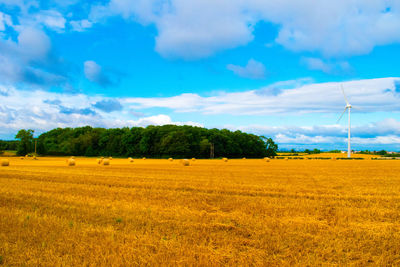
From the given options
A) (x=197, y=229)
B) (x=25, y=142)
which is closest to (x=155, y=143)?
(x=25, y=142)

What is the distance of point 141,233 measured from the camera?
22.2 feet

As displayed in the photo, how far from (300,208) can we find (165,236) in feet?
15.9

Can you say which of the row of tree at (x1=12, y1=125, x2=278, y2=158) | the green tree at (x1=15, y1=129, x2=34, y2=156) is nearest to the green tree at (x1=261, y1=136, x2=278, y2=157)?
the row of tree at (x1=12, y1=125, x2=278, y2=158)

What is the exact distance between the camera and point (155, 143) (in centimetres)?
9138

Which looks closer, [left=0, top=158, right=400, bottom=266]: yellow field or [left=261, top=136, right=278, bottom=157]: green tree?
[left=0, top=158, right=400, bottom=266]: yellow field

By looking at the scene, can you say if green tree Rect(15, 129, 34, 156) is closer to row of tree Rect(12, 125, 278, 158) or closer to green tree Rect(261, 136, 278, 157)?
row of tree Rect(12, 125, 278, 158)

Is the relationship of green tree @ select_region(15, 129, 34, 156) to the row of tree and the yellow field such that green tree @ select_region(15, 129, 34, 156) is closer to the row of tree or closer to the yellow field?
the row of tree

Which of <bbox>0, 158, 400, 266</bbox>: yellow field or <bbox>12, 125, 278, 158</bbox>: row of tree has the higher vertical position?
<bbox>12, 125, 278, 158</bbox>: row of tree

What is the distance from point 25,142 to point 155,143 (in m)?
38.8

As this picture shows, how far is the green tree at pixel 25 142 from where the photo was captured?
85281 millimetres

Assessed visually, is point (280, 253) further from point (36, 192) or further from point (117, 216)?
point (36, 192)

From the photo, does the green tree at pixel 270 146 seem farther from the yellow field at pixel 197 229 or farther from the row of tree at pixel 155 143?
the yellow field at pixel 197 229

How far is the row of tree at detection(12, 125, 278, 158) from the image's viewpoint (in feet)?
288

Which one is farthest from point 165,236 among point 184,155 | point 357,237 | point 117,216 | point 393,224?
point 184,155
